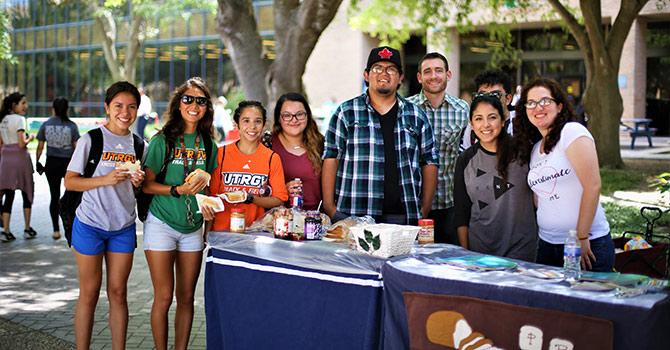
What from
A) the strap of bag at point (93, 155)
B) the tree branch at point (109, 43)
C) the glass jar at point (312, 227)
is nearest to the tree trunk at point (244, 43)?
the strap of bag at point (93, 155)

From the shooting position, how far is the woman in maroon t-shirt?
576cm

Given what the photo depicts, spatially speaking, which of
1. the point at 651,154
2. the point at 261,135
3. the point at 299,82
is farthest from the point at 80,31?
the point at 261,135

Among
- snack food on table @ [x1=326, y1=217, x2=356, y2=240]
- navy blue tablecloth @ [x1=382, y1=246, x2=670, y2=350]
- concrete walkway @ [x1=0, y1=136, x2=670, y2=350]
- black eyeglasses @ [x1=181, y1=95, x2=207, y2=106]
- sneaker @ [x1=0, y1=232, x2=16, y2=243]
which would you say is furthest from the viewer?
sneaker @ [x1=0, y1=232, x2=16, y2=243]

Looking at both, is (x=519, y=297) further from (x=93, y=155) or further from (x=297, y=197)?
(x=93, y=155)

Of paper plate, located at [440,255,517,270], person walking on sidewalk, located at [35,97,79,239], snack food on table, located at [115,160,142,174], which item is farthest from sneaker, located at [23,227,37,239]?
paper plate, located at [440,255,517,270]

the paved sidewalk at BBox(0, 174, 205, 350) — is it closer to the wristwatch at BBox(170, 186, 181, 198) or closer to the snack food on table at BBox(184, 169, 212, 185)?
the wristwatch at BBox(170, 186, 181, 198)

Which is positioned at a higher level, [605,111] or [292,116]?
[605,111]

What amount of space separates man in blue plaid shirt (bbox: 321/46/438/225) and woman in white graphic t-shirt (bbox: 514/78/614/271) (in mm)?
981

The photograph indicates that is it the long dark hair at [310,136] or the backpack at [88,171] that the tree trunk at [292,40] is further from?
the backpack at [88,171]

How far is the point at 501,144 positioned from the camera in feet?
16.3

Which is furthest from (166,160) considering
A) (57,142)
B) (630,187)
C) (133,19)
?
(133,19)

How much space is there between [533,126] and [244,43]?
7053 mm

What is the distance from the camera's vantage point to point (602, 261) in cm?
468

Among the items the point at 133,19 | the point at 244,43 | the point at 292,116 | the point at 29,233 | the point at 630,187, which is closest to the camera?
the point at 292,116
